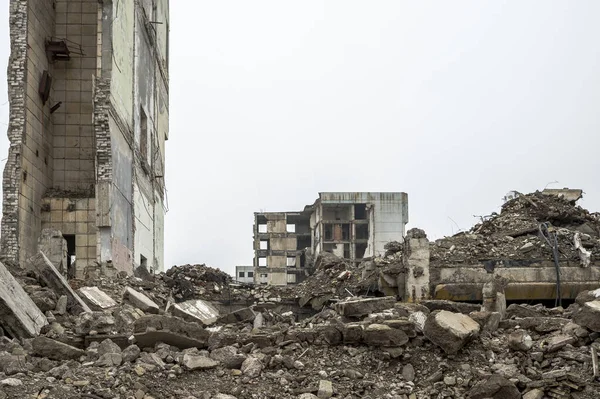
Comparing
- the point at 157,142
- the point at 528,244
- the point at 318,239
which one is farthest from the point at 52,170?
the point at 318,239

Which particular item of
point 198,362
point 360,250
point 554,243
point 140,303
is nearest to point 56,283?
point 140,303

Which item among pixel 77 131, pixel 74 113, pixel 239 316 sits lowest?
pixel 239 316

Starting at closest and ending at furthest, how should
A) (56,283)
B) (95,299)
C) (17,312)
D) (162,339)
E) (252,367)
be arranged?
(252,367), (162,339), (17,312), (56,283), (95,299)

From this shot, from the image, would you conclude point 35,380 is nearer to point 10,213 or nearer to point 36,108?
point 10,213

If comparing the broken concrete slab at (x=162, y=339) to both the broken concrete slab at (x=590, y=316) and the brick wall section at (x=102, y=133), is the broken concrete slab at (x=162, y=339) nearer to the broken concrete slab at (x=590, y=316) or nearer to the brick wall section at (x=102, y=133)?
the broken concrete slab at (x=590, y=316)

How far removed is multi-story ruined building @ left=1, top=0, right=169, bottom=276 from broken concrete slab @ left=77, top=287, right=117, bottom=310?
355 cm

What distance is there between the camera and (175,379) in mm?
6543

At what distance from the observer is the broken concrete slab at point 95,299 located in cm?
1070

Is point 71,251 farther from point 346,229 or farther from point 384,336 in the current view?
point 346,229

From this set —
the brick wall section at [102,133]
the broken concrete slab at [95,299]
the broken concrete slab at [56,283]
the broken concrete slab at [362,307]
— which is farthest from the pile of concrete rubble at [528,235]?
the brick wall section at [102,133]

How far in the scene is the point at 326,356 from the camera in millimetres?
7207

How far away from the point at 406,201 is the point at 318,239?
7.55 metres

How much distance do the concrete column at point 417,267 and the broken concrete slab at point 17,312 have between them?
6.43m

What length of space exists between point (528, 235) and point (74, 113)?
36.8ft
